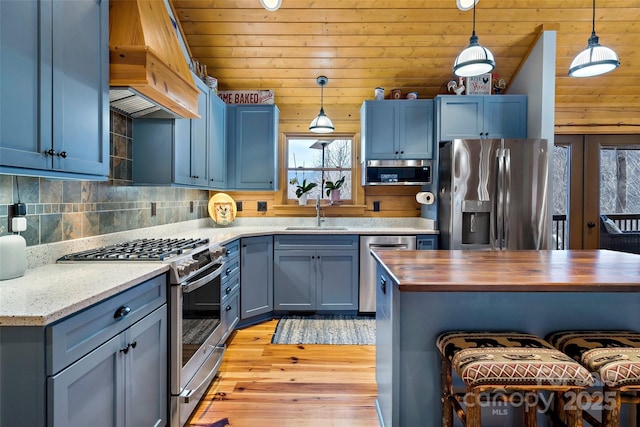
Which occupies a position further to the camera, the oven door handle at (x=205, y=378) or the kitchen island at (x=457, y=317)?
the oven door handle at (x=205, y=378)

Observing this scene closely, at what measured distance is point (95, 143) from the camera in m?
1.71

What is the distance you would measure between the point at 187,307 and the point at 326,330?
1689 mm

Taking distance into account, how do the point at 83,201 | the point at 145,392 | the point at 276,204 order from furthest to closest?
the point at 276,204 < the point at 83,201 < the point at 145,392

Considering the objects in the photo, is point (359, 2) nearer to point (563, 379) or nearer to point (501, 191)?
point (501, 191)

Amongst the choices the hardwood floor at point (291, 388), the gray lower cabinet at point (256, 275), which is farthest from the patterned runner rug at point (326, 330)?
the gray lower cabinet at point (256, 275)

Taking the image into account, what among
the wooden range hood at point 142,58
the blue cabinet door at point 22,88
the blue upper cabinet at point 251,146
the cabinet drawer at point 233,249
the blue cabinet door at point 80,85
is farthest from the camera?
the blue upper cabinet at point 251,146

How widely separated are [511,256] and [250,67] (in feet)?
10.5

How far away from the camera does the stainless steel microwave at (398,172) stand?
3.83 meters

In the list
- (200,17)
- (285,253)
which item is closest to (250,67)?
(200,17)

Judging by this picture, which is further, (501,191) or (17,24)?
(501,191)

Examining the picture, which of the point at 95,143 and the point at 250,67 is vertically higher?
the point at 250,67

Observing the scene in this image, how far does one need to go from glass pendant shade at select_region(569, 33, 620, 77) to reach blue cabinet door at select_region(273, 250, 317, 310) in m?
2.59

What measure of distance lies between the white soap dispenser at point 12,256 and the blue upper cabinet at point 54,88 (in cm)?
33

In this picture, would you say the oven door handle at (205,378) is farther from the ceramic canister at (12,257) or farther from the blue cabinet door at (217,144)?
the blue cabinet door at (217,144)
